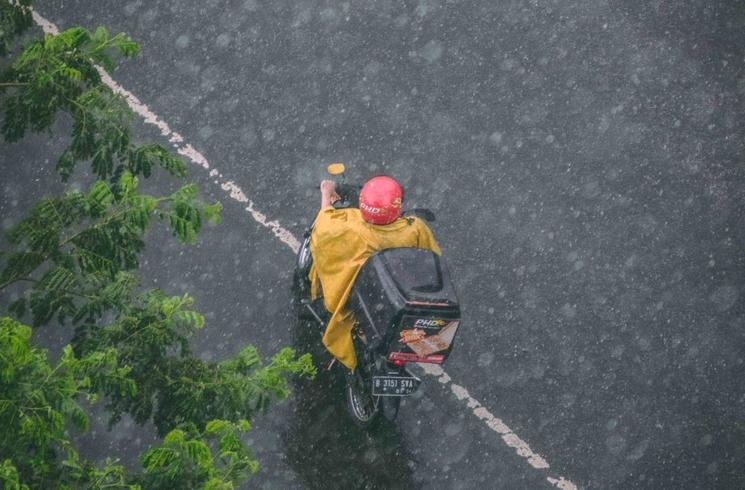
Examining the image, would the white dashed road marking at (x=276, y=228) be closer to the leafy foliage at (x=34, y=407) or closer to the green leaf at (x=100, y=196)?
the green leaf at (x=100, y=196)

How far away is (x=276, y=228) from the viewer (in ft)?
34.6

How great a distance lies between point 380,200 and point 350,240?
0.43 meters

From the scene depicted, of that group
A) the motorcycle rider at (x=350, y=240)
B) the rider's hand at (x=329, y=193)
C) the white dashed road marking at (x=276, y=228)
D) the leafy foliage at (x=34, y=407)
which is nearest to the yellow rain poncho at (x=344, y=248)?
the motorcycle rider at (x=350, y=240)

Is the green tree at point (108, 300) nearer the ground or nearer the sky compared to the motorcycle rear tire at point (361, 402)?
nearer the sky

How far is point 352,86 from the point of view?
36.4 feet

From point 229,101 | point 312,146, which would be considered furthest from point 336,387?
point 229,101

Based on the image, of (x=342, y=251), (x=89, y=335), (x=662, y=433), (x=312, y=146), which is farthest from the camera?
(x=312, y=146)

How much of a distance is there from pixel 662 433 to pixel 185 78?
5.69 meters

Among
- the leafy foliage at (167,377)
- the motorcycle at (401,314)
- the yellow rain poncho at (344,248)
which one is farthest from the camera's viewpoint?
the yellow rain poncho at (344,248)

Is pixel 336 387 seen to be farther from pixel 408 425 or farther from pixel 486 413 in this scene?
pixel 486 413

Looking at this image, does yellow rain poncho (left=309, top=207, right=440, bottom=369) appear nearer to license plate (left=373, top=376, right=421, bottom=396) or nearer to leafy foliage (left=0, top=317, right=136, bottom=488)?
license plate (left=373, top=376, right=421, bottom=396)

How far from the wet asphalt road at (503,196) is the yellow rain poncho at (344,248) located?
1154mm

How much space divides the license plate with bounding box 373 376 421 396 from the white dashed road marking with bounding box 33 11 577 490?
1.30 metres

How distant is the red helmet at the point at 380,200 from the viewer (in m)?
8.20
